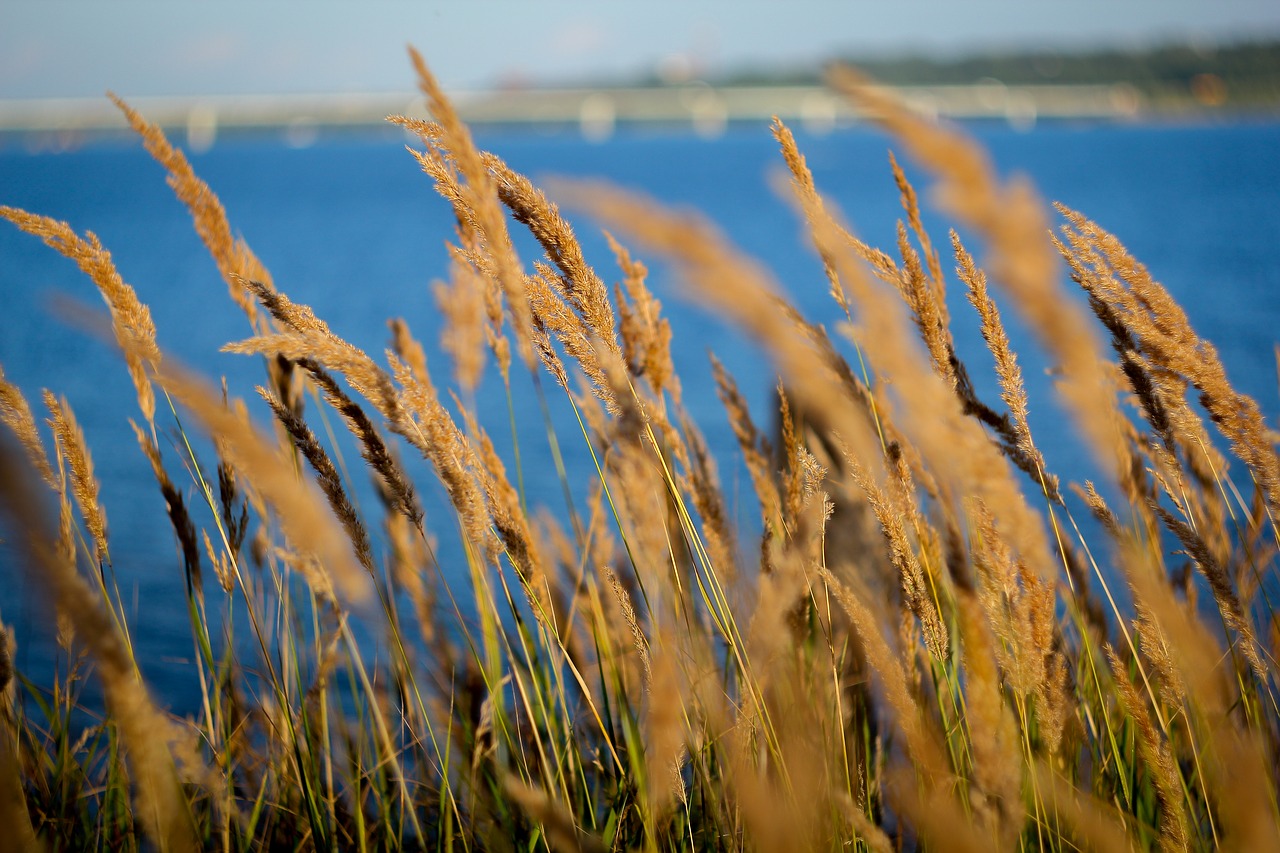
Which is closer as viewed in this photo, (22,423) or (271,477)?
(271,477)

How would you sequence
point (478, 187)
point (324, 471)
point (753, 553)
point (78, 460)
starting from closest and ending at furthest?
1. point (478, 187)
2. point (324, 471)
3. point (78, 460)
4. point (753, 553)

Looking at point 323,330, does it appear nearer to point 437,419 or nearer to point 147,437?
point 437,419

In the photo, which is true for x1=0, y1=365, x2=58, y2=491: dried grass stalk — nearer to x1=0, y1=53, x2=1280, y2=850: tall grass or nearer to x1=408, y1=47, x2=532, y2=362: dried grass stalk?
x1=0, y1=53, x2=1280, y2=850: tall grass

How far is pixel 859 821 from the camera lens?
97 cm

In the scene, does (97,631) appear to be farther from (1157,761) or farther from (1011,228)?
(1157,761)

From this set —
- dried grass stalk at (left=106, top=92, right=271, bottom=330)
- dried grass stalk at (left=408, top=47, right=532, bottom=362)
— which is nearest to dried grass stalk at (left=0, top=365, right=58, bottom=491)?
dried grass stalk at (left=106, top=92, right=271, bottom=330)

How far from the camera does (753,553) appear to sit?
221 cm

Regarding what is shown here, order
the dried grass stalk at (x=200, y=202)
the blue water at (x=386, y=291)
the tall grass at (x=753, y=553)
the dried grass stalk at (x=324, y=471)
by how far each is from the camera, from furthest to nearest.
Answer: the blue water at (x=386, y=291) < the dried grass stalk at (x=200, y=202) < the dried grass stalk at (x=324, y=471) < the tall grass at (x=753, y=553)

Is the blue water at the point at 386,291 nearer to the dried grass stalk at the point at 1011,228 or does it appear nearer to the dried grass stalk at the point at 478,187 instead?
the dried grass stalk at the point at 478,187

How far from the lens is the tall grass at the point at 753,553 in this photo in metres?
0.85

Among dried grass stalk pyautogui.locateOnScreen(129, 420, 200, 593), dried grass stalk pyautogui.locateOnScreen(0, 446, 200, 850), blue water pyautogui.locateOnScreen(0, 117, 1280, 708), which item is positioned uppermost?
blue water pyautogui.locateOnScreen(0, 117, 1280, 708)

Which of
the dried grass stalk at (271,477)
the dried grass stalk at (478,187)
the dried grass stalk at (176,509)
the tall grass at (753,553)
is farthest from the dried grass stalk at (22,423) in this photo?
the dried grass stalk at (478,187)

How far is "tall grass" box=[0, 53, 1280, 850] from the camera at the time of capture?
2.80 feet

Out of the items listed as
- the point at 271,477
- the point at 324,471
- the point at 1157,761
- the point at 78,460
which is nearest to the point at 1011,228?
the point at 271,477
